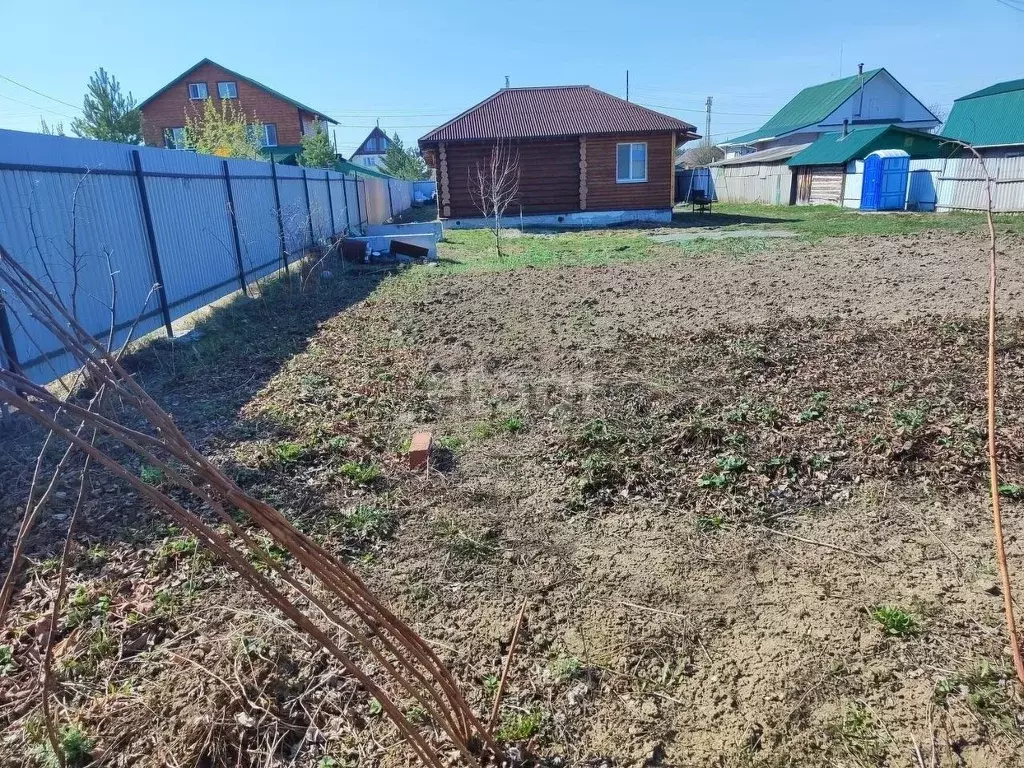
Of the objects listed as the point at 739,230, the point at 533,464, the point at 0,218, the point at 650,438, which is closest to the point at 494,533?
the point at 533,464

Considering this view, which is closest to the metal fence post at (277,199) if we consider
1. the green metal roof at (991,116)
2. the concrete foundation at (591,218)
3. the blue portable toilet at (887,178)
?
the concrete foundation at (591,218)

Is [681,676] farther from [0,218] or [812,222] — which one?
[812,222]

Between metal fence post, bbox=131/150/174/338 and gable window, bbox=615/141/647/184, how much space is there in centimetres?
1612

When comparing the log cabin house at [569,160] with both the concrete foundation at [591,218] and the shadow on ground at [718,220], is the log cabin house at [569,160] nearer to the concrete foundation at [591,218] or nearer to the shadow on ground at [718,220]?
the concrete foundation at [591,218]

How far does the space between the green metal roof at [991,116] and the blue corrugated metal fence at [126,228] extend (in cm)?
2074

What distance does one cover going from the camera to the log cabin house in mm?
20312

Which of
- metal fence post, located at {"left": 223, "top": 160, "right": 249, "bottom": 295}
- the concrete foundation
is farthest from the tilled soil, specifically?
the concrete foundation

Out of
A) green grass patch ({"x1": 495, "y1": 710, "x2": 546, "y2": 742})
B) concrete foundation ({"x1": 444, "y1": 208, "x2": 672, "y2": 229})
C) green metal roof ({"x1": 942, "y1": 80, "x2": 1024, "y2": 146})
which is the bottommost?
green grass patch ({"x1": 495, "y1": 710, "x2": 546, "y2": 742})

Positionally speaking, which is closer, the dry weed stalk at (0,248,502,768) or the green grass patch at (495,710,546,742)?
the dry weed stalk at (0,248,502,768)

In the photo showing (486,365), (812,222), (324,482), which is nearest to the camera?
(324,482)

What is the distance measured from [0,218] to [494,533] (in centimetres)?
448

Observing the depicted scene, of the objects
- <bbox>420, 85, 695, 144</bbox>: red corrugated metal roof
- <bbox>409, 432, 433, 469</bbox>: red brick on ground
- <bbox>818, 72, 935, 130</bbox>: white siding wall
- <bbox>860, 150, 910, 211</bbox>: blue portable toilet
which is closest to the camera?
<bbox>409, 432, 433, 469</bbox>: red brick on ground

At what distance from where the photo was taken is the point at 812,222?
748 inches

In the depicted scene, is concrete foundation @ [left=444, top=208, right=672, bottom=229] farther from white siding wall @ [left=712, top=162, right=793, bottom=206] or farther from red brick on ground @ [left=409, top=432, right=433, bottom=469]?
red brick on ground @ [left=409, top=432, right=433, bottom=469]
